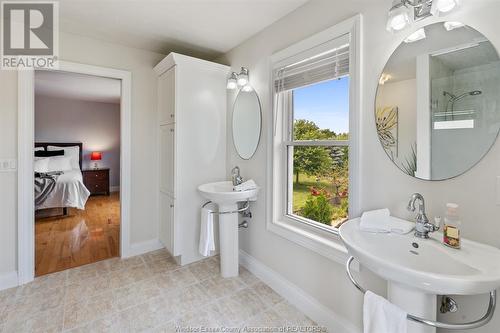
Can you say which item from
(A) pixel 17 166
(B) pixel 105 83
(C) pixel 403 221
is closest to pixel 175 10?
(A) pixel 17 166

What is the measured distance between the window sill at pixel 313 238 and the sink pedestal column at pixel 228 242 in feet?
1.18

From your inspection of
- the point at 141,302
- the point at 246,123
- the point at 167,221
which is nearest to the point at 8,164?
the point at 167,221

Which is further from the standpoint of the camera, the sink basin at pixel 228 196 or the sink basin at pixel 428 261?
the sink basin at pixel 228 196

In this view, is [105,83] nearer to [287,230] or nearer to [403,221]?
[287,230]

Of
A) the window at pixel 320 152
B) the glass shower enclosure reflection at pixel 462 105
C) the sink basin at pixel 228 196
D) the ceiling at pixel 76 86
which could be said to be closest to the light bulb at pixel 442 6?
the glass shower enclosure reflection at pixel 462 105

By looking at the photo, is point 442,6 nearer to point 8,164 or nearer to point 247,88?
point 247,88

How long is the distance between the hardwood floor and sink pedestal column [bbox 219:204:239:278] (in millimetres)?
1398

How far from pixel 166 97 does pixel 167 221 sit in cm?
136

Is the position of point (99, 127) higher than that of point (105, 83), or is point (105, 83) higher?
point (105, 83)

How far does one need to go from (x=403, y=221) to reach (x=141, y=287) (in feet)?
7.01

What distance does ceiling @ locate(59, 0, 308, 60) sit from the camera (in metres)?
1.86

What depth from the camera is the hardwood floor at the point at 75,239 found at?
260cm

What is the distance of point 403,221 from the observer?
4.11 feet

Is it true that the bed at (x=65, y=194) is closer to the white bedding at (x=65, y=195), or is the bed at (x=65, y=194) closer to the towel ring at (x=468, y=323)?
the white bedding at (x=65, y=195)
